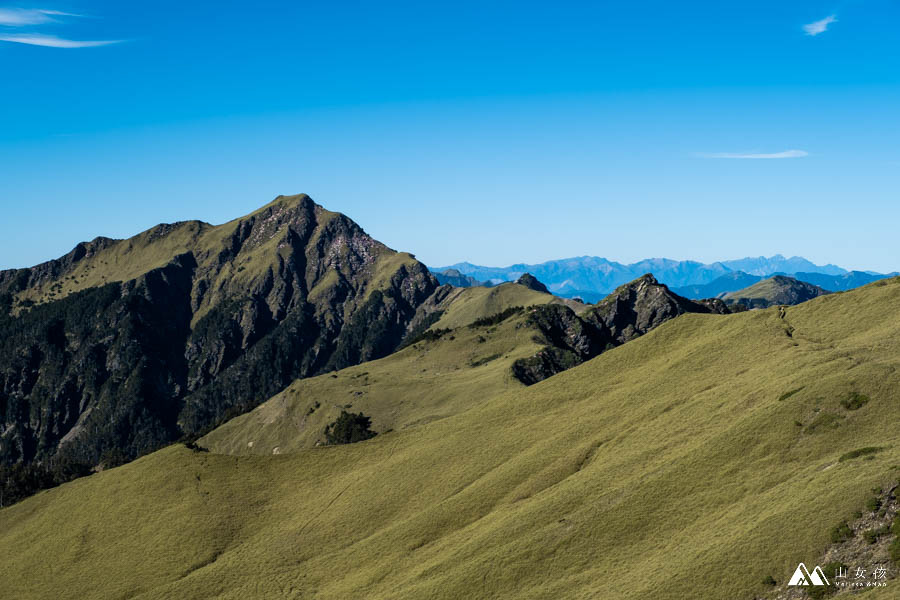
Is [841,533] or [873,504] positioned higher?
[873,504]

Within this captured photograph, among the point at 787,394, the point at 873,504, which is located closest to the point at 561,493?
the point at 787,394

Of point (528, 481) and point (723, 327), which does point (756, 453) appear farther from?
point (723, 327)

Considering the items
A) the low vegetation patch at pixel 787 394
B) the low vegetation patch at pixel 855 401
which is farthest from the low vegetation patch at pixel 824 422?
the low vegetation patch at pixel 787 394

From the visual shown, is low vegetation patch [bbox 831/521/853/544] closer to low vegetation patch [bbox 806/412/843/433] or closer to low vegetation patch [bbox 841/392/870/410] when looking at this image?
low vegetation patch [bbox 806/412/843/433]

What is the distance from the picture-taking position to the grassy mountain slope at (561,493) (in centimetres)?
6762

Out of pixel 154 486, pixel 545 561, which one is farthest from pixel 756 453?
pixel 154 486

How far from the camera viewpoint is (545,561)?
3019 inches

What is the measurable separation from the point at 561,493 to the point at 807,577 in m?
38.3

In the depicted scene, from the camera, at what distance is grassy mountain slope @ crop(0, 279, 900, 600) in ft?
222

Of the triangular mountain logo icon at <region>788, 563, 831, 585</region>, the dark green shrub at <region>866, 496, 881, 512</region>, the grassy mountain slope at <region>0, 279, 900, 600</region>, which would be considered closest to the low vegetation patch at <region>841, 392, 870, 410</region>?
the grassy mountain slope at <region>0, 279, 900, 600</region>

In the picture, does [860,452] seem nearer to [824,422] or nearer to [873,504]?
[824,422]

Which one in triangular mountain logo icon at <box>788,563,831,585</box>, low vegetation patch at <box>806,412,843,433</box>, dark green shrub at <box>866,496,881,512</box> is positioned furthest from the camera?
low vegetation patch at <box>806,412,843,433</box>

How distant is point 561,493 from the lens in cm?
8981

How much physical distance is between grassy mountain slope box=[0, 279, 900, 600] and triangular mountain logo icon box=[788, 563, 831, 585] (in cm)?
148
